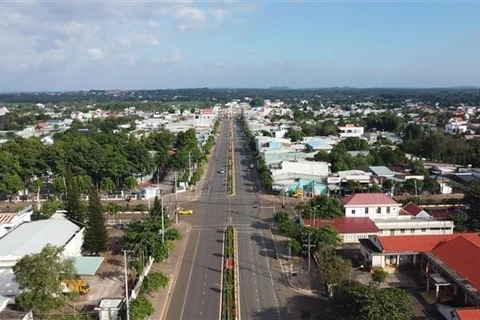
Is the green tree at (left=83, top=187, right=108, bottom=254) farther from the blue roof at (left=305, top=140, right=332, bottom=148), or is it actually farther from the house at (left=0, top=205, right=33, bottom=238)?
the blue roof at (left=305, top=140, right=332, bottom=148)

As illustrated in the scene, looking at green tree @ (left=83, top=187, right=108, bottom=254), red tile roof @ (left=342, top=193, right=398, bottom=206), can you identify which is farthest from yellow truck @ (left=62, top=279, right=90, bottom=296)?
red tile roof @ (left=342, top=193, right=398, bottom=206)

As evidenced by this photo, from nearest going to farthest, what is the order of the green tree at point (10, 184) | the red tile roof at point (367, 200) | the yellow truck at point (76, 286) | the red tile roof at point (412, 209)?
the yellow truck at point (76, 286)
the red tile roof at point (412, 209)
the red tile roof at point (367, 200)
the green tree at point (10, 184)

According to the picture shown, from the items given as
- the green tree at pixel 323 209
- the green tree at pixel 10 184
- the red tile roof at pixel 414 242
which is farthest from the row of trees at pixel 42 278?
the green tree at pixel 10 184

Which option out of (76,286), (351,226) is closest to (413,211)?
(351,226)

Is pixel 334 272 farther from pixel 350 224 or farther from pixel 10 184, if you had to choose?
pixel 10 184

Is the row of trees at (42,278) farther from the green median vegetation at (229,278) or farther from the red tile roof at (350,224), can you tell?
the red tile roof at (350,224)
